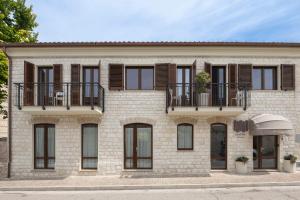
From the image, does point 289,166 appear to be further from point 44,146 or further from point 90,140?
point 44,146

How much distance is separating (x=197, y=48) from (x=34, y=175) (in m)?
10.5

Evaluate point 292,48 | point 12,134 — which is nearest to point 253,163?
point 292,48

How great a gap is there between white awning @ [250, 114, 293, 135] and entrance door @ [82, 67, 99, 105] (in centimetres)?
806

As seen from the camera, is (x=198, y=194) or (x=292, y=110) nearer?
(x=198, y=194)

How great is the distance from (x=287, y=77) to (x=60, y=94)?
11.7 meters

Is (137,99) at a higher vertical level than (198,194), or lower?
higher

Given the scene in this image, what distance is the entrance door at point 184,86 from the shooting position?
14.3 m

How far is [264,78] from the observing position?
1485 centimetres

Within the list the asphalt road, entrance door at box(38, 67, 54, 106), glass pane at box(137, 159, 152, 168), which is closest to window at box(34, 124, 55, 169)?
entrance door at box(38, 67, 54, 106)

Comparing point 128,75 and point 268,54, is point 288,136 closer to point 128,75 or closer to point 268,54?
point 268,54

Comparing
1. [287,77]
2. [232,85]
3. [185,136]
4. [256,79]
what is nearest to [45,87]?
[185,136]

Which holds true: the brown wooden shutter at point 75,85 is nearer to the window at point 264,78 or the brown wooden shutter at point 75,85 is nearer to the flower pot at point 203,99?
the flower pot at point 203,99

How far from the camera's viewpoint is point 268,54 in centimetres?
1453

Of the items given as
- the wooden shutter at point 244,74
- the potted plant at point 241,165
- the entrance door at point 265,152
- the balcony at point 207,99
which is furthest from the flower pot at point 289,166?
the wooden shutter at point 244,74
